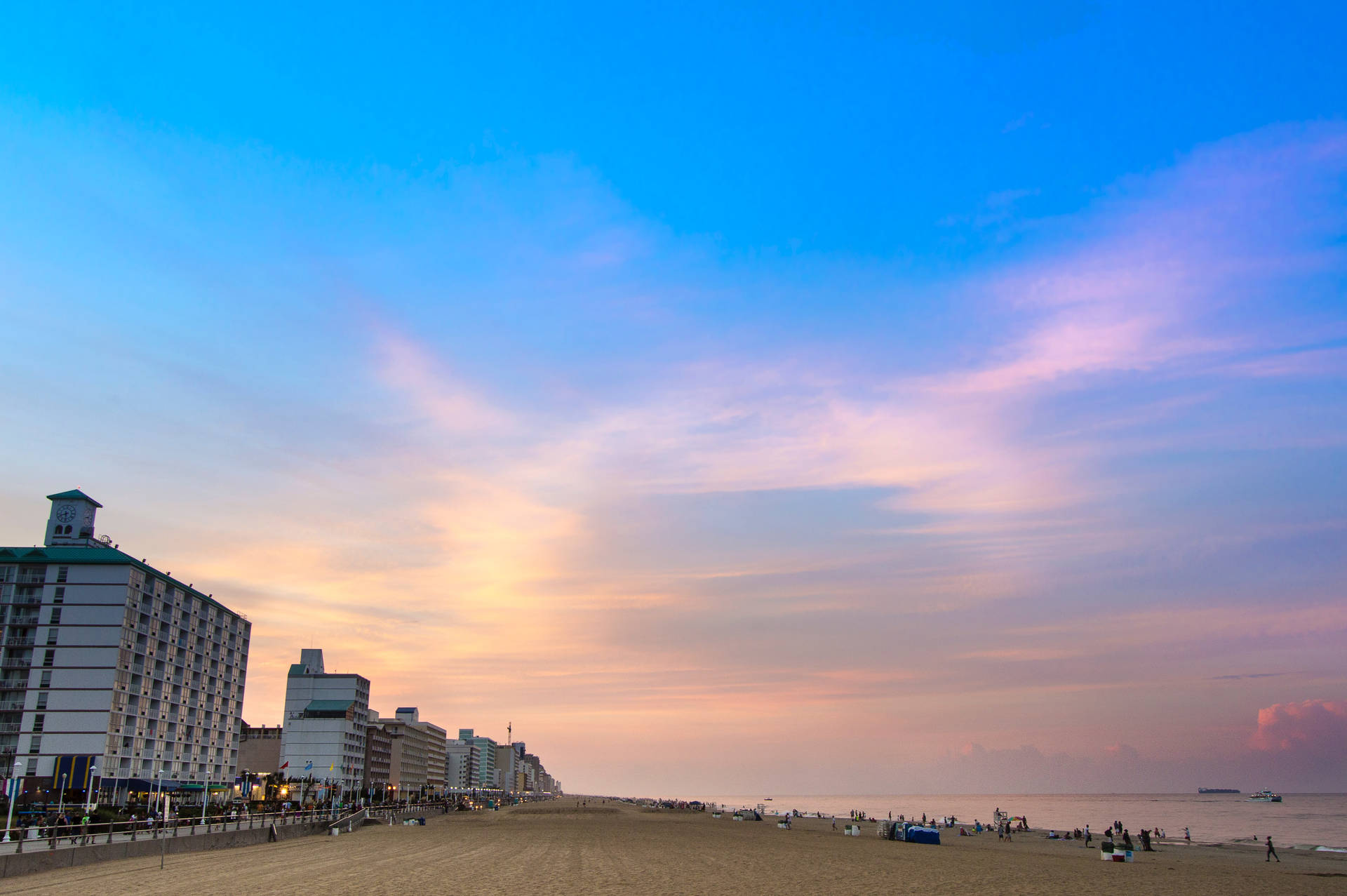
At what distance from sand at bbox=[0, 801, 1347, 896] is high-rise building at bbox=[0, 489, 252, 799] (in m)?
46.8

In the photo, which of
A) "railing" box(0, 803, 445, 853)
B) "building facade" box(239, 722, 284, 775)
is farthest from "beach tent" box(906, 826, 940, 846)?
"building facade" box(239, 722, 284, 775)

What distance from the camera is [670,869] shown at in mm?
36344

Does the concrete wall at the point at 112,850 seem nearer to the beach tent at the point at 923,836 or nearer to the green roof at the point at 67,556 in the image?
the beach tent at the point at 923,836

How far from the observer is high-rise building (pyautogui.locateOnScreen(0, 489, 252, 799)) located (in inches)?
3543

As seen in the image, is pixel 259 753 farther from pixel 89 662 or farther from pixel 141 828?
pixel 141 828

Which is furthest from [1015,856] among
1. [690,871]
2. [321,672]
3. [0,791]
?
[321,672]

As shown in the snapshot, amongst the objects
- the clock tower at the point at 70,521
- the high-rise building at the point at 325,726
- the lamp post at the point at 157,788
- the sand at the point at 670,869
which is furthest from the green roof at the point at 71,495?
the high-rise building at the point at 325,726

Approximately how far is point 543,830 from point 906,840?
2923 centimetres

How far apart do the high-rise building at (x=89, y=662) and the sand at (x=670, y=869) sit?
46827 millimetres

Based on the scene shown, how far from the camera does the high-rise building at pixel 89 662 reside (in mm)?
90000

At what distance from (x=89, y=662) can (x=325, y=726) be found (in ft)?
289

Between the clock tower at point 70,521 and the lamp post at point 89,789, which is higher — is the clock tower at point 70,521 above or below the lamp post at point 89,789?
above

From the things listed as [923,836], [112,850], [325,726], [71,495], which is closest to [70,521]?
[71,495]

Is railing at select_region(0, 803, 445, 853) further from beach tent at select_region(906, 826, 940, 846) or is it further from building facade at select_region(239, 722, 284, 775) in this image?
building facade at select_region(239, 722, 284, 775)
